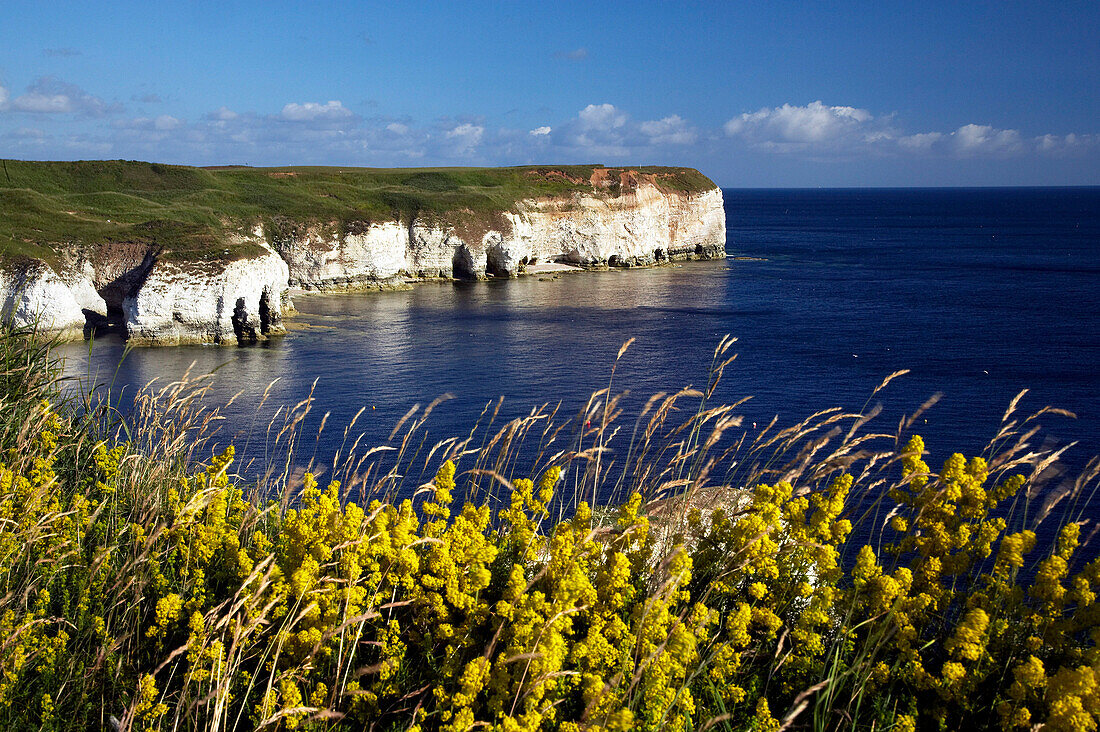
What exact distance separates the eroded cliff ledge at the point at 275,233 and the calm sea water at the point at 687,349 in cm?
370

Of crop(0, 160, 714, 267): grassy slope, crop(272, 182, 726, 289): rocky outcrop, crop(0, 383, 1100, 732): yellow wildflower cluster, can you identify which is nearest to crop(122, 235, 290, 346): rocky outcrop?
crop(0, 160, 714, 267): grassy slope

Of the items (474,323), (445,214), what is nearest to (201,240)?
(474,323)

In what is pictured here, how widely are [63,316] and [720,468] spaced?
40.8 metres

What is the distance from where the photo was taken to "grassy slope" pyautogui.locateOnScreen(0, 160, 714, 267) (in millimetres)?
55875

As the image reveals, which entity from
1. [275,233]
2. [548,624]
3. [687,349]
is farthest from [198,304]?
[548,624]

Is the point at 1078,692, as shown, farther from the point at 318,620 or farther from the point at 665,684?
the point at 318,620

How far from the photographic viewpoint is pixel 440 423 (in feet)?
108

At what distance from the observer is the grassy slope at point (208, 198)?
183 feet

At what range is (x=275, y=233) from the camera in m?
71.4

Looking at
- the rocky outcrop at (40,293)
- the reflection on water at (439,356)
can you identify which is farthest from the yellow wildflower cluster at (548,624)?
the rocky outcrop at (40,293)

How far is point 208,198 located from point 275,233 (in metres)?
10.3

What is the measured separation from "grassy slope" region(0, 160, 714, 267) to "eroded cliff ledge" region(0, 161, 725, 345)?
0.64ft

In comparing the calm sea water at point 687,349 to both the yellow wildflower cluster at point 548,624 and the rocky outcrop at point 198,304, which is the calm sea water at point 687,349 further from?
the yellow wildflower cluster at point 548,624

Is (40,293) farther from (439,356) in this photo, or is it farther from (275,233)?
(275,233)
